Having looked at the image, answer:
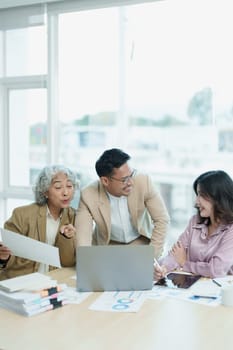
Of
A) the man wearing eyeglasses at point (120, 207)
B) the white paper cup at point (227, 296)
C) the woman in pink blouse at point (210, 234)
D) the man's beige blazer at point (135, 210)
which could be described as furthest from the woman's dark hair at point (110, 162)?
the white paper cup at point (227, 296)

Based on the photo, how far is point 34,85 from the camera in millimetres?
3801

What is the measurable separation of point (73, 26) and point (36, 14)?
17.9 inches

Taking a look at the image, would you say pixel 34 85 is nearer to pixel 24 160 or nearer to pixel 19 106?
pixel 19 106

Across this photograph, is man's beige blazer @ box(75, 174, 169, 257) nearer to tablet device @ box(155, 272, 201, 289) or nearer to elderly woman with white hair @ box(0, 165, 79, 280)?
elderly woman with white hair @ box(0, 165, 79, 280)

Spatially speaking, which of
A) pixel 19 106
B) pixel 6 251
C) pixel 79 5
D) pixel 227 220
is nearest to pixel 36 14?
pixel 79 5

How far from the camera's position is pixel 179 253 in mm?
2504

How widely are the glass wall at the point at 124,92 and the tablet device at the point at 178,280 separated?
1.56 m

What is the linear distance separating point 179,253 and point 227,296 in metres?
0.65

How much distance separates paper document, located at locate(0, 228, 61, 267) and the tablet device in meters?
0.49

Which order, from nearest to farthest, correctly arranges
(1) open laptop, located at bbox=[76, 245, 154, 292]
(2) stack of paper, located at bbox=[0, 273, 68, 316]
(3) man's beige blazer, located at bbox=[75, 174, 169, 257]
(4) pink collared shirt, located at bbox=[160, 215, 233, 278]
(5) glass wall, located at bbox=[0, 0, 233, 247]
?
(2) stack of paper, located at bbox=[0, 273, 68, 316] < (1) open laptop, located at bbox=[76, 245, 154, 292] < (4) pink collared shirt, located at bbox=[160, 215, 233, 278] < (3) man's beige blazer, located at bbox=[75, 174, 169, 257] < (5) glass wall, located at bbox=[0, 0, 233, 247]

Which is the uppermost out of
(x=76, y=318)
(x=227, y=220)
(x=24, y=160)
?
(x=24, y=160)

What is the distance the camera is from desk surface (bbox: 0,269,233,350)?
1.52 m

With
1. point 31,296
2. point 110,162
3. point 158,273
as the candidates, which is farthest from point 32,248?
point 110,162

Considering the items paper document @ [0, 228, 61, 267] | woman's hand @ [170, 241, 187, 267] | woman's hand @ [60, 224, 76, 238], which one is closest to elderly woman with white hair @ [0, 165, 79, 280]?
woman's hand @ [60, 224, 76, 238]
